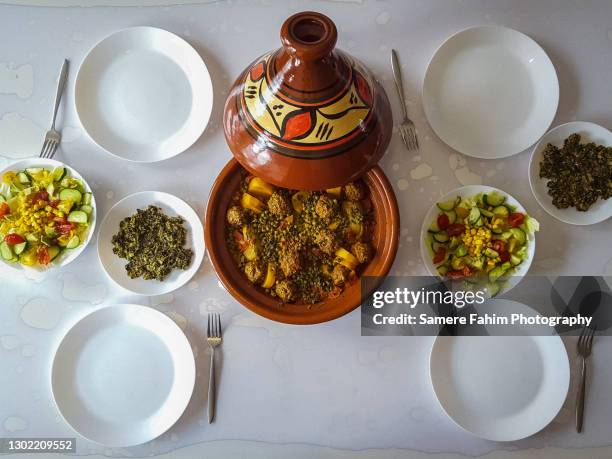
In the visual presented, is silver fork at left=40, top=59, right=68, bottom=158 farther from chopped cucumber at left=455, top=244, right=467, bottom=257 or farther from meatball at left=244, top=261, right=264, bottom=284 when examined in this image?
chopped cucumber at left=455, top=244, right=467, bottom=257

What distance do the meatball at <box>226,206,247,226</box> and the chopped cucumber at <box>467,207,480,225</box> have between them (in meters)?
0.68

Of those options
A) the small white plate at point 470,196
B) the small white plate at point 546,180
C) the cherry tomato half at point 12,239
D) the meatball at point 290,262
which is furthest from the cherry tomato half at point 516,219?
the cherry tomato half at point 12,239

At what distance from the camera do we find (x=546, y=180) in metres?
1.59

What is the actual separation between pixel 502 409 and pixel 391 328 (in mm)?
419

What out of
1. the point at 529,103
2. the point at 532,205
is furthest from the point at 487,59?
the point at 532,205

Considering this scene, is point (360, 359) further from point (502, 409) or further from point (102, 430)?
point (102, 430)

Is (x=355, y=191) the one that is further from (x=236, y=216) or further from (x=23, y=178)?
(x=23, y=178)

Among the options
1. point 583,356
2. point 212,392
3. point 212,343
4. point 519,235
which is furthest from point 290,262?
point 583,356

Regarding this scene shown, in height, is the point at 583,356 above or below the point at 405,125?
below

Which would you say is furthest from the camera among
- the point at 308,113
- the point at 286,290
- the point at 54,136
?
the point at 54,136

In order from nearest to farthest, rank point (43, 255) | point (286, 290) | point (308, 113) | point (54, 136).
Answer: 1. point (308, 113)
2. point (286, 290)
3. point (43, 255)
4. point (54, 136)

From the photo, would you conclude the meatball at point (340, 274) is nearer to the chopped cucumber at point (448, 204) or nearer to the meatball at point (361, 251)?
the meatball at point (361, 251)

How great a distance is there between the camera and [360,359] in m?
1.58

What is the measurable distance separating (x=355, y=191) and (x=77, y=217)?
0.86m
